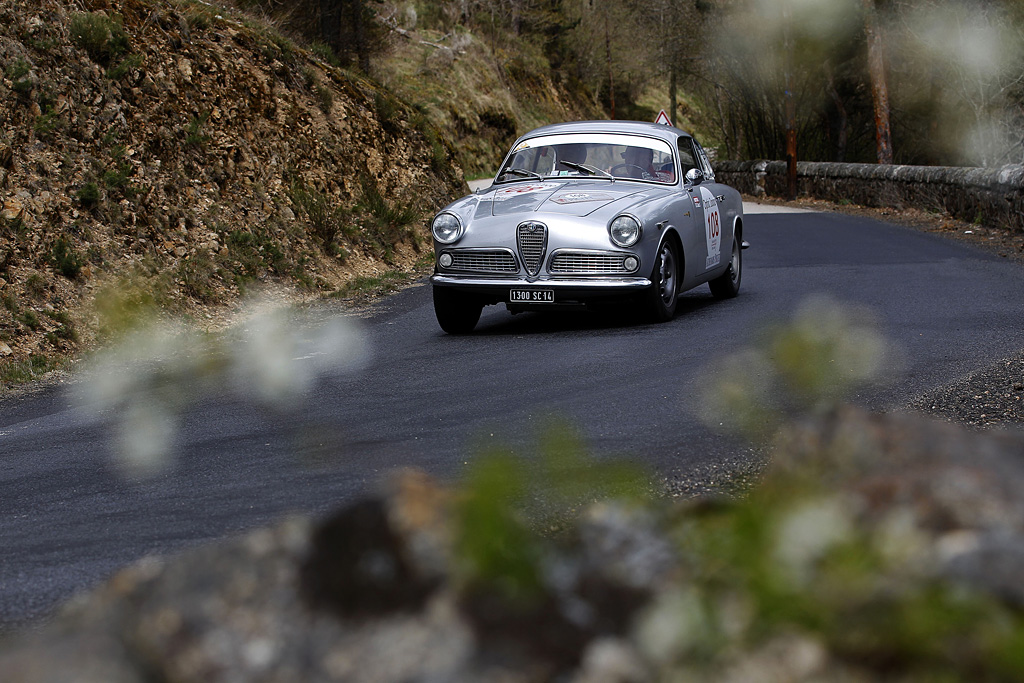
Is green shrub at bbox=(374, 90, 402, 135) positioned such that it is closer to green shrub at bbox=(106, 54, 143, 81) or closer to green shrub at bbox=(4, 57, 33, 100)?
green shrub at bbox=(106, 54, 143, 81)

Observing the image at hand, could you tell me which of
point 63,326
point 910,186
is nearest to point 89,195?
point 63,326

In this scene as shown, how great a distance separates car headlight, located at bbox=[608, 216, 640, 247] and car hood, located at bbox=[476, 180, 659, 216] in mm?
323

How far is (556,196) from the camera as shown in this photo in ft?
32.3

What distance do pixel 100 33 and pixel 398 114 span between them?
7128 mm

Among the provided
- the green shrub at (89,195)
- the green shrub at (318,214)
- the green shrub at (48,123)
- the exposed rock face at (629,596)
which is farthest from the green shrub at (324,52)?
the exposed rock face at (629,596)

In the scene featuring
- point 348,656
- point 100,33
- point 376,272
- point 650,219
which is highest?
point 100,33

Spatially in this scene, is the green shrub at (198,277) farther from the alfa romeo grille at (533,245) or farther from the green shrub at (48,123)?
the alfa romeo grille at (533,245)

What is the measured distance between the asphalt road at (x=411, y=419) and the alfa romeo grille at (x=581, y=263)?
A: 1.70 feet

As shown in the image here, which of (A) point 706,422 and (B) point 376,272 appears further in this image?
(B) point 376,272

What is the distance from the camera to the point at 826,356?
783 cm

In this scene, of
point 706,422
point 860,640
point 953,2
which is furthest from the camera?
point 953,2

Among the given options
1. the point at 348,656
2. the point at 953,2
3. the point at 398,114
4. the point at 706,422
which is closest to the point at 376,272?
the point at 398,114

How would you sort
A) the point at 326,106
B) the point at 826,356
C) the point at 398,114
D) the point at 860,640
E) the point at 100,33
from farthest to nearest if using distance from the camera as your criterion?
the point at 398,114 < the point at 326,106 < the point at 100,33 < the point at 826,356 < the point at 860,640

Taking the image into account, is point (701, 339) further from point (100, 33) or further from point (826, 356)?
point (100, 33)
